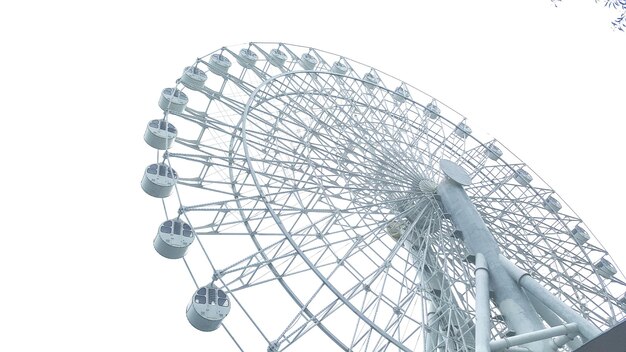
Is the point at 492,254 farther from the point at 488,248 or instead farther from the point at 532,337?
the point at 532,337

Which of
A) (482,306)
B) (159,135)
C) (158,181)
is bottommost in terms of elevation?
(482,306)

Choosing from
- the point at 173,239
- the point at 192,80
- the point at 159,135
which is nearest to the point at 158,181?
the point at 159,135

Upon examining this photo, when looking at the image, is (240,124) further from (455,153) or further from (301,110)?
(455,153)

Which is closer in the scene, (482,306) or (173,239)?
(482,306)

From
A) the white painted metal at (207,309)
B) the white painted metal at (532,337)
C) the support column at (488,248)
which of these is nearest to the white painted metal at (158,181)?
the white painted metal at (207,309)

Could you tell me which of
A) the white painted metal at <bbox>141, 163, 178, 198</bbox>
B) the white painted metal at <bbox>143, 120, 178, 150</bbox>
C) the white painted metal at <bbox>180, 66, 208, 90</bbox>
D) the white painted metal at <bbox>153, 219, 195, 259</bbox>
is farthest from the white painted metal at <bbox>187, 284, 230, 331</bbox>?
the white painted metal at <bbox>180, 66, 208, 90</bbox>

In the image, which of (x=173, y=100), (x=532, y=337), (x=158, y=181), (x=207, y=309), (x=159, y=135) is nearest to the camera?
(x=532, y=337)

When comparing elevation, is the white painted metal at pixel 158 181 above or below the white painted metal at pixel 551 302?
above

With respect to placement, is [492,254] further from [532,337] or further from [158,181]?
[158,181]

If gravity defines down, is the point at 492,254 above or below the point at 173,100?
below

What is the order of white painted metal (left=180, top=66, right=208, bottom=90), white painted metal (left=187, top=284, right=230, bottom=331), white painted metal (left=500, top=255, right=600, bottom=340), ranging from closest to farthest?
white painted metal (left=500, top=255, right=600, bottom=340) < white painted metal (left=187, top=284, right=230, bottom=331) < white painted metal (left=180, top=66, right=208, bottom=90)

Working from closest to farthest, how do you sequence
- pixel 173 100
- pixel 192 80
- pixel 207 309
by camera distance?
pixel 207 309, pixel 173 100, pixel 192 80

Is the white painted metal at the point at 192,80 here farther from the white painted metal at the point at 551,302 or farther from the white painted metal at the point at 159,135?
the white painted metal at the point at 551,302

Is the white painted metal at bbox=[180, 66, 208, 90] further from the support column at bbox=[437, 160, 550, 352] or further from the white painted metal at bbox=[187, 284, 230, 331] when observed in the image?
the white painted metal at bbox=[187, 284, 230, 331]
